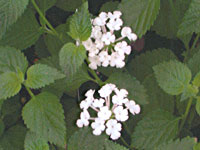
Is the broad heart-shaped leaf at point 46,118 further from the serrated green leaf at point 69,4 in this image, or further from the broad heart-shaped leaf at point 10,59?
the serrated green leaf at point 69,4

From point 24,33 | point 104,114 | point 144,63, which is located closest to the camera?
point 104,114

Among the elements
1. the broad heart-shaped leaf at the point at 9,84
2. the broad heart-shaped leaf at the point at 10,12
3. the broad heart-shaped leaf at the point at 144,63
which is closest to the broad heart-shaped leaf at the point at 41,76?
the broad heart-shaped leaf at the point at 9,84

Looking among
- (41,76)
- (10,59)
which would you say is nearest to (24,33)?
(10,59)

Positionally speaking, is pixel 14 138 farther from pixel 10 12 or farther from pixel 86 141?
pixel 10 12

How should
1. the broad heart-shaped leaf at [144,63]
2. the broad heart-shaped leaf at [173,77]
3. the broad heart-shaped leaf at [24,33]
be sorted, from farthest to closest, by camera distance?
1. the broad heart-shaped leaf at [144,63]
2. the broad heart-shaped leaf at [24,33]
3. the broad heart-shaped leaf at [173,77]

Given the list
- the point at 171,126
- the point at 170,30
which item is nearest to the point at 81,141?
the point at 171,126

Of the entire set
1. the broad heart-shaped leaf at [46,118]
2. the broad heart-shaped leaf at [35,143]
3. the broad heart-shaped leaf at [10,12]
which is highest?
the broad heart-shaped leaf at [10,12]

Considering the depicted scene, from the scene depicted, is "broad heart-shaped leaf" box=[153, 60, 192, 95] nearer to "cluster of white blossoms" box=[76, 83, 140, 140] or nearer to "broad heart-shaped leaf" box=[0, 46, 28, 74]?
"cluster of white blossoms" box=[76, 83, 140, 140]

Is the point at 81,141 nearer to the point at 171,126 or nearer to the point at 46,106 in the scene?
the point at 46,106
